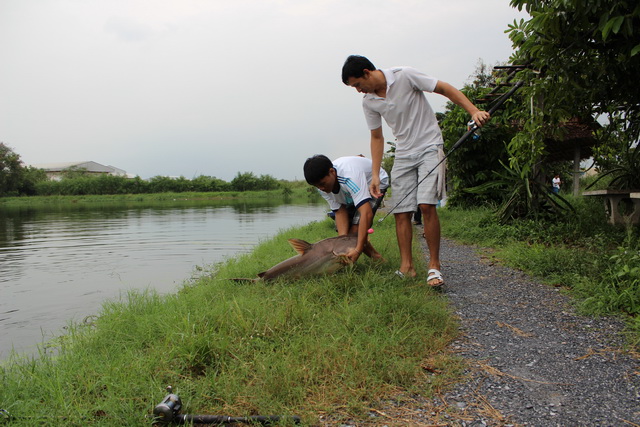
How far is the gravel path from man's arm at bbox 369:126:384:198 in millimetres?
1142

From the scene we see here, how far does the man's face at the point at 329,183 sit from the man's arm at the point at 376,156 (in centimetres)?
34

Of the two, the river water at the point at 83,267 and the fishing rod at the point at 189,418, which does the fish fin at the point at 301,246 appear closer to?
the fishing rod at the point at 189,418

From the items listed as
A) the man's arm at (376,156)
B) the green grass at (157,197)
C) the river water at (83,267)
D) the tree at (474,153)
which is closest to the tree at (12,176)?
the green grass at (157,197)

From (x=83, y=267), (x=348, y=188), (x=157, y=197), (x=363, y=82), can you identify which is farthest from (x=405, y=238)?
(x=157, y=197)

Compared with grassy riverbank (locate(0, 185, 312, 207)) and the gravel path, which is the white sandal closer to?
the gravel path

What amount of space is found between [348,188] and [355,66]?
1.06 meters

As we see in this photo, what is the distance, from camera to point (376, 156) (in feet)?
12.6

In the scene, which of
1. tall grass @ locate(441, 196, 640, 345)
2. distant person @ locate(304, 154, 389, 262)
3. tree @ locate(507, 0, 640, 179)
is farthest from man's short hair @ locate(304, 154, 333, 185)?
tall grass @ locate(441, 196, 640, 345)

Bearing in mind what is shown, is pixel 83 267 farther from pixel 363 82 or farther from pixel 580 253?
pixel 580 253

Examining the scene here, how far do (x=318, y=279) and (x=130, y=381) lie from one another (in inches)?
71.3

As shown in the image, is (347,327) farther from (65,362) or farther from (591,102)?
(591,102)

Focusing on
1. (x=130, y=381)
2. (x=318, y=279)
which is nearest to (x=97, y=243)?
(x=318, y=279)

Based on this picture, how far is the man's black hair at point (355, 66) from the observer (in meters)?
3.40

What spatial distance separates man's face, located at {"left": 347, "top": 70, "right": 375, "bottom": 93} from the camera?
11.3ft
